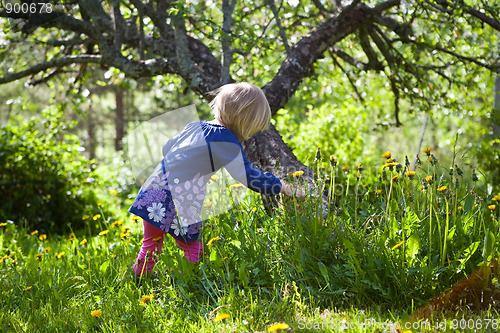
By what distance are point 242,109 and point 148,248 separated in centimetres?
102

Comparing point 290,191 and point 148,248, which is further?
point 148,248

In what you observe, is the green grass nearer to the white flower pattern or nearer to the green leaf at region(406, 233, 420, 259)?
the green leaf at region(406, 233, 420, 259)

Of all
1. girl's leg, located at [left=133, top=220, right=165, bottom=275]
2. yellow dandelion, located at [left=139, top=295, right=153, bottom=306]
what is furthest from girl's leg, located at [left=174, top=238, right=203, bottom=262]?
yellow dandelion, located at [left=139, top=295, right=153, bottom=306]

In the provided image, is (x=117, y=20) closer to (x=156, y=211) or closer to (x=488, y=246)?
(x=156, y=211)

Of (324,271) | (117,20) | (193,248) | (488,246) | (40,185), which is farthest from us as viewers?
(40,185)

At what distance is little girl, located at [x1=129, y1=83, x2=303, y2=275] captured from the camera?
2.35m

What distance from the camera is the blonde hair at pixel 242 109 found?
2377 millimetres

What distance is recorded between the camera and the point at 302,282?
2100mm

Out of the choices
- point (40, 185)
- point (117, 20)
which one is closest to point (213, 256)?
point (117, 20)

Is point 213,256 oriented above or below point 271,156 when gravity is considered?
below

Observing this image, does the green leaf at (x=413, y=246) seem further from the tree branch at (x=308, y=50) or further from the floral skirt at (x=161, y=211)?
the tree branch at (x=308, y=50)

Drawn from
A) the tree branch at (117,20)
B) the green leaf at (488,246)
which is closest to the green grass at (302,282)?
the green leaf at (488,246)

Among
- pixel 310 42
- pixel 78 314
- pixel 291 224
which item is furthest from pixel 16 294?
pixel 310 42

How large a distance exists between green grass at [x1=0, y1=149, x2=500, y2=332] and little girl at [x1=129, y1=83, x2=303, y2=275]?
0.45ft
